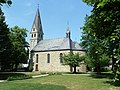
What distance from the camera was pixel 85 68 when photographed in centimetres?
6175

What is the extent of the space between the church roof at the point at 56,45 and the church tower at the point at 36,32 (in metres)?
4.50

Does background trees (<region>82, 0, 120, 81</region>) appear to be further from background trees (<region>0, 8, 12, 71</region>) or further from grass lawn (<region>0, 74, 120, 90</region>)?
background trees (<region>0, 8, 12, 71</region>)

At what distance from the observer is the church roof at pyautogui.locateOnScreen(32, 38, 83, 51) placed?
63.4 meters

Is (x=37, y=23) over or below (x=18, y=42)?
over

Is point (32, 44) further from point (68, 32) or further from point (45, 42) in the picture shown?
point (68, 32)

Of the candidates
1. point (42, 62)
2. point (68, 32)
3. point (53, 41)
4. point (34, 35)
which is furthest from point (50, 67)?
point (34, 35)

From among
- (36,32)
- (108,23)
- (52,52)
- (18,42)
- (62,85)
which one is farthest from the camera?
(36,32)

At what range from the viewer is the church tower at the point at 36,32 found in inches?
3075

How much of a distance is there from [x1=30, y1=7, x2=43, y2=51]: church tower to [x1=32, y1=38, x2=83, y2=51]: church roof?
4.50 meters

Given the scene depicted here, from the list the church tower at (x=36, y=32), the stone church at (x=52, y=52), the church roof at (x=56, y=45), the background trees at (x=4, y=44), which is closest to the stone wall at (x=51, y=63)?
the stone church at (x=52, y=52)

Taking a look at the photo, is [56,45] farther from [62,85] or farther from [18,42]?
[62,85]

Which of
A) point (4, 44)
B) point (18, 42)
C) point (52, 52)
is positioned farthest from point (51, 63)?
point (4, 44)

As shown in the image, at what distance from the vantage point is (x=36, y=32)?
79188 millimetres

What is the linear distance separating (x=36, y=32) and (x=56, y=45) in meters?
15.4
